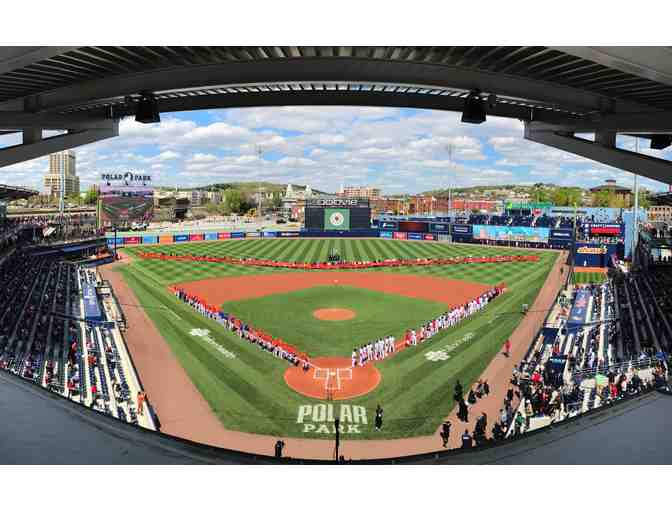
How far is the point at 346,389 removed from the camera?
45.1 ft

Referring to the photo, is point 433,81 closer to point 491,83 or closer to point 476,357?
point 491,83

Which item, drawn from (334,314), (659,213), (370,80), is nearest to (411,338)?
(334,314)

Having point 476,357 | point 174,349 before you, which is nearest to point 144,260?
point 174,349

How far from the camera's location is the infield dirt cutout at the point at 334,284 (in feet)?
45.8

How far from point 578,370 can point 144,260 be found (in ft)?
118

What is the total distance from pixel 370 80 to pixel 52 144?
591 centimetres

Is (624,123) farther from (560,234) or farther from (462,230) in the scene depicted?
(462,230)

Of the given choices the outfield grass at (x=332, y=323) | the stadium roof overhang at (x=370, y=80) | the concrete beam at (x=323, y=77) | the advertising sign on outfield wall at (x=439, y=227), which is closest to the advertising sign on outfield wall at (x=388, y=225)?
the advertising sign on outfield wall at (x=439, y=227)

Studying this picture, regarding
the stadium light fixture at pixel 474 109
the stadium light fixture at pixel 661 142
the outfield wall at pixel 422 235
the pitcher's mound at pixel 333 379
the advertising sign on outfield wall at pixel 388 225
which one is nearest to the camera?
the stadium light fixture at pixel 474 109

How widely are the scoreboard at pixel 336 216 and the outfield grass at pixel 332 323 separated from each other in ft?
92.5

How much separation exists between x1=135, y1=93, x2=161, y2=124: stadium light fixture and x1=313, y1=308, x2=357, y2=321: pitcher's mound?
53.1 feet

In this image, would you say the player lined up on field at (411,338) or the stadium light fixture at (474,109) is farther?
the player lined up on field at (411,338)

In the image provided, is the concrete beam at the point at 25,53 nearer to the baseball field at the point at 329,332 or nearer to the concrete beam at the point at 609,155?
the concrete beam at the point at 609,155

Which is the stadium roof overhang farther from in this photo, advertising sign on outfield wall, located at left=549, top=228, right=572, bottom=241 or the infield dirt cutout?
advertising sign on outfield wall, located at left=549, top=228, right=572, bottom=241
